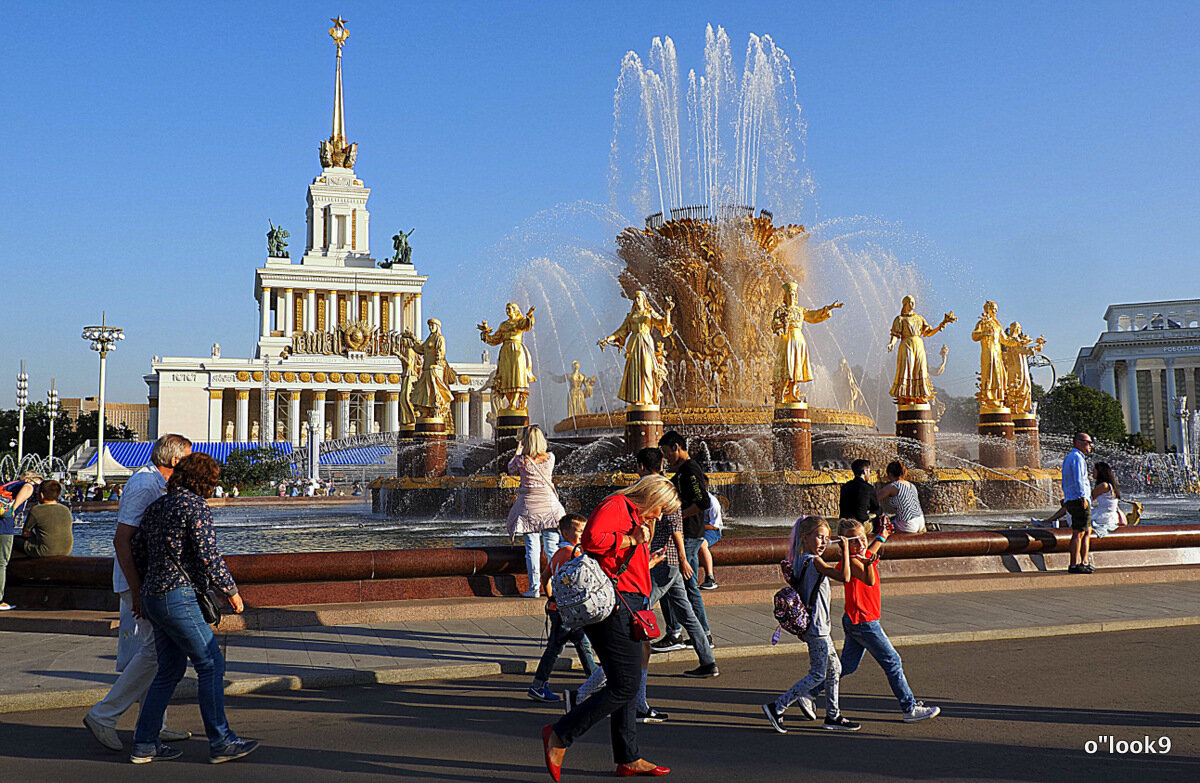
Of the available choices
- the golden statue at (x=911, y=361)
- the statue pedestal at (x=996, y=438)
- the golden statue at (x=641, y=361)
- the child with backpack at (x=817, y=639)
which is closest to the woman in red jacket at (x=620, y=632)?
the child with backpack at (x=817, y=639)

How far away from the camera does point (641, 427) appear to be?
16203 mm

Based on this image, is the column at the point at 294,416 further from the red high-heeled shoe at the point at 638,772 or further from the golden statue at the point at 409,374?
the red high-heeled shoe at the point at 638,772

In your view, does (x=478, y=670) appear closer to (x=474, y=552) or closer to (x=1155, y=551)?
(x=474, y=552)

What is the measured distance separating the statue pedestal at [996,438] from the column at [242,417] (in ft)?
267

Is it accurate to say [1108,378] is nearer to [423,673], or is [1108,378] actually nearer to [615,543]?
[423,673]

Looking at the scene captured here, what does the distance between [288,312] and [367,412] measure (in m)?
17.1

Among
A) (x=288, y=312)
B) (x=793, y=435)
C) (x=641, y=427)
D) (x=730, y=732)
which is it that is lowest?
(x=730, y=732)

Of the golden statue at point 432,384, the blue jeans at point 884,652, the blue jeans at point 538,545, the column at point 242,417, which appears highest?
the column at point 242,417

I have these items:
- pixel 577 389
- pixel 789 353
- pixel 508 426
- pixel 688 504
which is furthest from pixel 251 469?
pixel 688 504

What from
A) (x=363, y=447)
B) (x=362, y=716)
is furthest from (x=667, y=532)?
(x=363, y=447)

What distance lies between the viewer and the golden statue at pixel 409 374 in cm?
2161

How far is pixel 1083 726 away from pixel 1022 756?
82 cm

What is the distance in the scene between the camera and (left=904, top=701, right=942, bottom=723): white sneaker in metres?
5.70

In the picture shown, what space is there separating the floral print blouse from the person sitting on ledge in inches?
184
